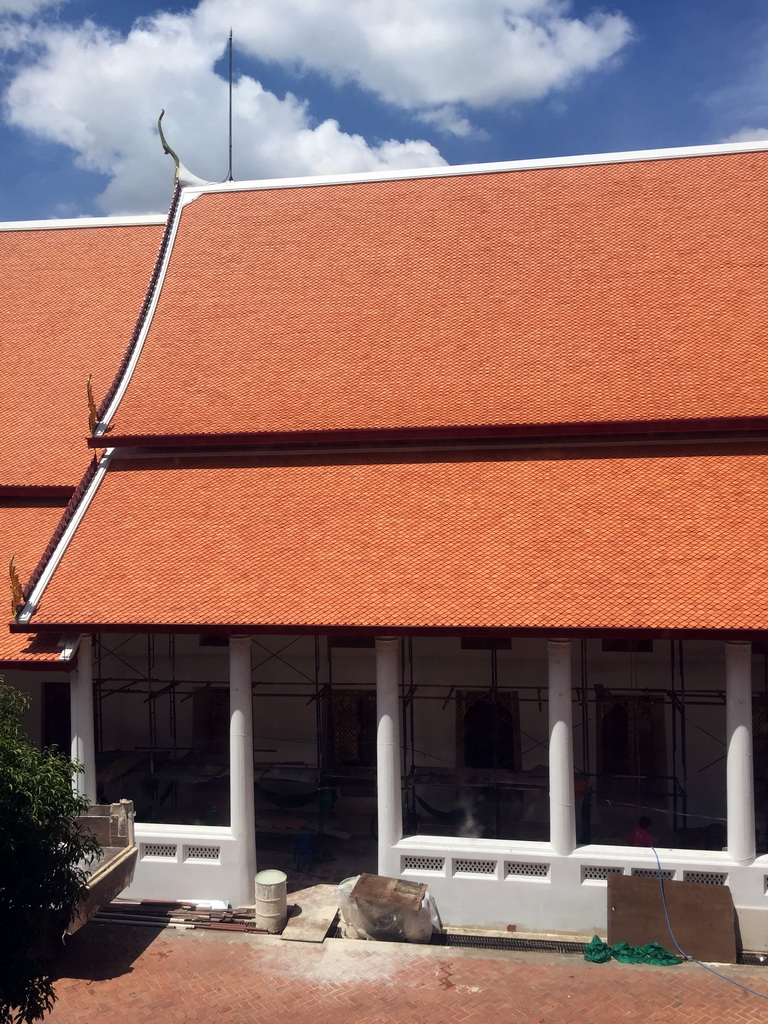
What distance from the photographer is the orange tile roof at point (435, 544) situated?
41.5ft

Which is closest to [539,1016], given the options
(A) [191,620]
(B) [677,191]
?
(A) [191,620]

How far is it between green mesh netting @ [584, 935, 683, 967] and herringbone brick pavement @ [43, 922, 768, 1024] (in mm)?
152

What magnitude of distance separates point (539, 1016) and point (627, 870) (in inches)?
106

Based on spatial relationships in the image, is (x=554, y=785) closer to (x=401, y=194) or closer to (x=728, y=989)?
A: (x=728, y=989)

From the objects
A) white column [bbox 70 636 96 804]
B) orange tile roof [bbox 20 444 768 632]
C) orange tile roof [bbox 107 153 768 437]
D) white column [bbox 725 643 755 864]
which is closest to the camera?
white column [bbox 725 643 755 864]

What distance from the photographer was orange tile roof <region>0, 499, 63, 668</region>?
44.6 feet

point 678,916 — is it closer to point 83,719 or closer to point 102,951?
point 102,951

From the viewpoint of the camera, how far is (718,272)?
17453 mm

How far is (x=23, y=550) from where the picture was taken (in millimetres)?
16344

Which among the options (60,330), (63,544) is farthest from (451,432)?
(60,330)

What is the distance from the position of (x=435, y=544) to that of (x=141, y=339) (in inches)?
332

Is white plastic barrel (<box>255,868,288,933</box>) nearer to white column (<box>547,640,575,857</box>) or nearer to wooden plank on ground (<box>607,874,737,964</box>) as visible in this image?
white column (<box>547,640,575,857</box>)

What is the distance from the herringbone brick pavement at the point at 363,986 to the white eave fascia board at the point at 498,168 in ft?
52.7

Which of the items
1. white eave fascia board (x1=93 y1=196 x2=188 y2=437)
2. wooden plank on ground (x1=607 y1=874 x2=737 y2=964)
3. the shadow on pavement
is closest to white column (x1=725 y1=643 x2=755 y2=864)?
wooden plank on ground (x1=607 y1=874 x2=737 y2=964)
